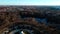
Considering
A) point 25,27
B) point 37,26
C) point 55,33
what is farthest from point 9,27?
point 55,33

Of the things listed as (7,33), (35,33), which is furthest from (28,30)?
(7,33)

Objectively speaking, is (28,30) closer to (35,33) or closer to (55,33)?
(35,33)

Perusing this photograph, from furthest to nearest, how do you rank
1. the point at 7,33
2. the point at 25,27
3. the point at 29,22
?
the point at 29,22
the point at 25,27
the point at 7,33

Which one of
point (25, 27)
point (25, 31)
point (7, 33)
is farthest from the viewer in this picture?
point (25, 27)

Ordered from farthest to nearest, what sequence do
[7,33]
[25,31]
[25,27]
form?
[25,27] < [25,31] < [7,33]

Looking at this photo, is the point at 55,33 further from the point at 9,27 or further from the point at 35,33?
the point at 9,27

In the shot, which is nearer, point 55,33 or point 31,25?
point 55,33

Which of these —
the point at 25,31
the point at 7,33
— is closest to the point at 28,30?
the point at 25,31

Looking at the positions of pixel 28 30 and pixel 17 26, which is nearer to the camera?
pixel 28 30
